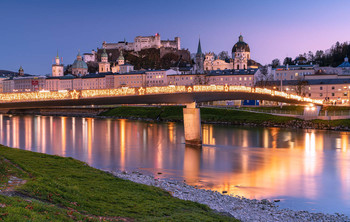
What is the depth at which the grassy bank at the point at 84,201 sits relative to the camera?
8.78 metres

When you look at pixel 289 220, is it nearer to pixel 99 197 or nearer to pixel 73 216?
pixel 99 197

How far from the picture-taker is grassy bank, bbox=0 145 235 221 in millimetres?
8783

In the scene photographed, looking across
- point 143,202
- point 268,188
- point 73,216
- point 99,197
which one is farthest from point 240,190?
point 73,216

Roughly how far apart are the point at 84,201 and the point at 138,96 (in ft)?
75.2

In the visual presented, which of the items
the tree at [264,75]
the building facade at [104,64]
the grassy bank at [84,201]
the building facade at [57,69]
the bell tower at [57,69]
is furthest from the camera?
the bell tower at [57,69]

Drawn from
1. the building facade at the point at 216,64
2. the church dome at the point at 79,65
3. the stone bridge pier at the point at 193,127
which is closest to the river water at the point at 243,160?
the stone bridge pier at the point at 193,127

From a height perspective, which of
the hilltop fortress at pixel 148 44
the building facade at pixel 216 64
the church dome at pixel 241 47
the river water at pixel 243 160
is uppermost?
the hilltop fortress at pixel 148 44

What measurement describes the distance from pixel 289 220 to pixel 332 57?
427 feet

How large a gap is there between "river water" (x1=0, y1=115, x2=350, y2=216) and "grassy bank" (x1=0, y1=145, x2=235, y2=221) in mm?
6144

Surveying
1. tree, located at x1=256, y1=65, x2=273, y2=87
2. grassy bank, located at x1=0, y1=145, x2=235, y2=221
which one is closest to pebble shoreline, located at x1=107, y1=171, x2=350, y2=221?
grassy bank, located at x1=0, y1=145, x2=235, y2=221

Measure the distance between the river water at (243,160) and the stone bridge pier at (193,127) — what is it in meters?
0.97

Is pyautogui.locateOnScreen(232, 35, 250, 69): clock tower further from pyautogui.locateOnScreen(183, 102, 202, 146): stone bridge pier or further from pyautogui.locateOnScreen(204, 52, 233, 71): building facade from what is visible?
pyautogui.locateOnScreen(183, 102, 202, 146): stone bridge pier

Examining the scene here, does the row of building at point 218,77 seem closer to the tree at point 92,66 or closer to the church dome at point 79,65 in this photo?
the church dome at point 79,65

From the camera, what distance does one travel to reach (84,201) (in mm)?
11531
